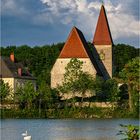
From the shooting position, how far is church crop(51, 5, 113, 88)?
65.4 metres

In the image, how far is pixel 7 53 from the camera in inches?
3905

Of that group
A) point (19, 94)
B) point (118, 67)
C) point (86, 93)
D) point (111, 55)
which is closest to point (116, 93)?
point (86, 93)

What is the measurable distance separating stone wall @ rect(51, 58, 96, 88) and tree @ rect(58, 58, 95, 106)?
16.1 feet

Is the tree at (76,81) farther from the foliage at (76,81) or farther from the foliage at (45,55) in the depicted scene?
the foliage at (45,55)

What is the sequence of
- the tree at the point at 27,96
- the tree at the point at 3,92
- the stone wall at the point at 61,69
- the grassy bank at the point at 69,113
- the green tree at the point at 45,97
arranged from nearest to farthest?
1. the grassy bank at the point at 69,113
2. the tree at the point at 27,96
3. the green tree at the point at 45,97
4. the tree at the point at 3,92
5. the stone wall at the point at 61,69

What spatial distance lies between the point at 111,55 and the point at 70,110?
18.6 m

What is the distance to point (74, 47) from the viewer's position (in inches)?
2591

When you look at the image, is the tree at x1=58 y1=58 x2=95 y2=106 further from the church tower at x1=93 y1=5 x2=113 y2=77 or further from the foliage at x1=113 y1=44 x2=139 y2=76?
the foliage at x1=113 y1=44 x2=139 y2=76

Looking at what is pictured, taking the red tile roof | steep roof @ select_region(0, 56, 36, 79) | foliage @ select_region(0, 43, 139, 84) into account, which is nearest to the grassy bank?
the red tile roof

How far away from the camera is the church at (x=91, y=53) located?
6544 cm

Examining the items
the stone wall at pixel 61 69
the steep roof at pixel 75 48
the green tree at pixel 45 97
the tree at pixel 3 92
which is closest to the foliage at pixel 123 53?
the steep roof at pixel 75 48

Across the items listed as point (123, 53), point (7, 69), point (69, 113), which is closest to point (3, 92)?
point (69, 113)

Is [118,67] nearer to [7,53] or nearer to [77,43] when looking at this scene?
[7,53]

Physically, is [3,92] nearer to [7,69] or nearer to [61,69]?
[7,69]
